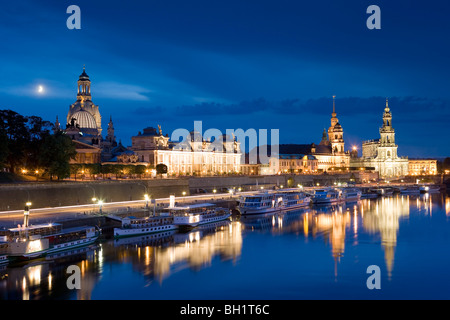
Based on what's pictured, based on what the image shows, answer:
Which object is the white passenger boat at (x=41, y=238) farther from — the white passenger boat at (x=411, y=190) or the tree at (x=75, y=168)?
the white passenger boat at (x=411, y=190)

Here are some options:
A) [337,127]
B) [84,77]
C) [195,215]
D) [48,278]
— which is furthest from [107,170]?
[337,127]

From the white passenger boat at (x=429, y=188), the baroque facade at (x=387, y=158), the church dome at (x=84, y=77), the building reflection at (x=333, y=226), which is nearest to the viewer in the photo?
the building reflection at (x=333, y=226)

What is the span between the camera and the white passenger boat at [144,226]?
3828 cm

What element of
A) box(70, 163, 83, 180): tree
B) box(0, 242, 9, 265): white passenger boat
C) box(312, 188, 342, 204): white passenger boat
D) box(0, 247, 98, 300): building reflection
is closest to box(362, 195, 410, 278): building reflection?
box(312, 188, 342, 204): white passenger boat

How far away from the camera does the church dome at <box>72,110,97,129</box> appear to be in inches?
3860

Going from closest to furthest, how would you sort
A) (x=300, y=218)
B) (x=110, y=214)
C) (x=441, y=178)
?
(x=110, y=214) < (x=300, y=218) < (x=441, y=178)

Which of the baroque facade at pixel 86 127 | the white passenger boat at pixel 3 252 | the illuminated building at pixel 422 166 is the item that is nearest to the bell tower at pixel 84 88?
the baroque facade at pixel 86 127

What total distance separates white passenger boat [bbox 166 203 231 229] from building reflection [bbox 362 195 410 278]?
13.4 meters

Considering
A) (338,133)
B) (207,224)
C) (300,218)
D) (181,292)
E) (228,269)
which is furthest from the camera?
(338,133)

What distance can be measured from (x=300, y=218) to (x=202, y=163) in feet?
132

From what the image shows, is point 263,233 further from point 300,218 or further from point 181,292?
point 181,292

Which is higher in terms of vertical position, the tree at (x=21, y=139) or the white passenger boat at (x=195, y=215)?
the tree at (x=21, y=139)

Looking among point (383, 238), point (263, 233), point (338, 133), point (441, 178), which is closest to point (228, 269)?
point (263, 233)
